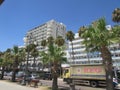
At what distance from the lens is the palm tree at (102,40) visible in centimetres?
2216

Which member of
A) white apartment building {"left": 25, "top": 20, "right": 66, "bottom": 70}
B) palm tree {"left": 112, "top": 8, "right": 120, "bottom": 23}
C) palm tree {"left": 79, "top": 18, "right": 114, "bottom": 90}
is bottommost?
palm tree {"left": 79, "top": 18, "right": 114, "bottom": 90}

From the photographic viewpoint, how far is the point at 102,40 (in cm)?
2291

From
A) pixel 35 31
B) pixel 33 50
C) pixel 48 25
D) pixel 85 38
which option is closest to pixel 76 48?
pixel 33 50

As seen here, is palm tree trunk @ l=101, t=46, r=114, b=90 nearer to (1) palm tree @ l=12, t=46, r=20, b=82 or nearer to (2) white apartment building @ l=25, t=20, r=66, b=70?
(1) palm tree @ l=12, t=46, r=20, b=82

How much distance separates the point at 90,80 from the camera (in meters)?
36.4

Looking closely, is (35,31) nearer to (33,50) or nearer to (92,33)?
(33,50)

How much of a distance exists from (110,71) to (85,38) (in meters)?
4.68

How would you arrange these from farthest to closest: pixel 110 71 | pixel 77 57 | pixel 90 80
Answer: pixel 77 57, pixel 90 80, pixel 110 71

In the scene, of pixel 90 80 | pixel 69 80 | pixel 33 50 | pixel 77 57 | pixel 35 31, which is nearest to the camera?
pixel 90 80

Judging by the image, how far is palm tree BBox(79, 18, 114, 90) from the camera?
22.2 metres

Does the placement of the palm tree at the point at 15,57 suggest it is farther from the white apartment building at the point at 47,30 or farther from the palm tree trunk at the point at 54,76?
the white apartment building at the point at 47,30

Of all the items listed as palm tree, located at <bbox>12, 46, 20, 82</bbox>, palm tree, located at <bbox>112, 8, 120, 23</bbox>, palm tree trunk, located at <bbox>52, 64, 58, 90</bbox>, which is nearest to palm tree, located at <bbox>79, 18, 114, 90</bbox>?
palm tree trunk, located at <bbox>52, 64, 58, 90</bbox>

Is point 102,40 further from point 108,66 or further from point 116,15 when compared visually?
point 116,15

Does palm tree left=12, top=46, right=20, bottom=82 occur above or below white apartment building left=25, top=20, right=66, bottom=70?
below
